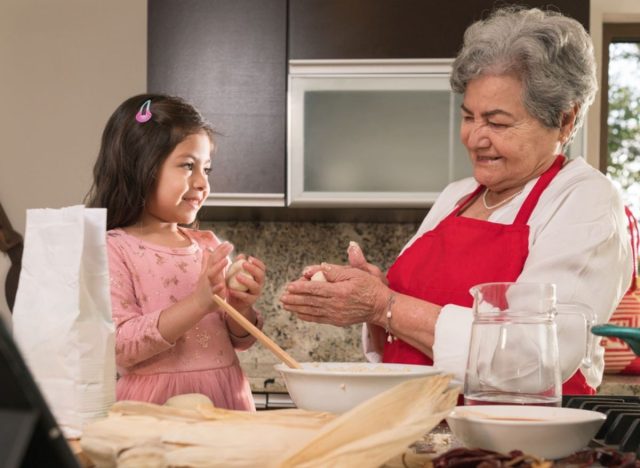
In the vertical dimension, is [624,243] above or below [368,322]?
above

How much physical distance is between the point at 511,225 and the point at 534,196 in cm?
8

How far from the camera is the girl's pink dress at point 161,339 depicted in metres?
1.64

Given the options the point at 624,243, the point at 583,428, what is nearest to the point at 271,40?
the point at 624,243

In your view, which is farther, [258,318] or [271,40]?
[271,40]

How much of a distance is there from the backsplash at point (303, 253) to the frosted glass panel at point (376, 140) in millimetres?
478

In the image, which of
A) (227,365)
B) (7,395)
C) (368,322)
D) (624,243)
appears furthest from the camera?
(227,365)

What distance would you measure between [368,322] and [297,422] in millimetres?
880

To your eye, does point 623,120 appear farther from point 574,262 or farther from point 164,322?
point 164,322

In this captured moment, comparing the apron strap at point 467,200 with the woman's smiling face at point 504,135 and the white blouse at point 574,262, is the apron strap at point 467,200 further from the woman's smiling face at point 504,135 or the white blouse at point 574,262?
the white blouse at point 574,262

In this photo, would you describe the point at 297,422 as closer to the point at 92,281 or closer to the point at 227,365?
the point at 92,281

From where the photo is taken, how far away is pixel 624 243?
1505 mm

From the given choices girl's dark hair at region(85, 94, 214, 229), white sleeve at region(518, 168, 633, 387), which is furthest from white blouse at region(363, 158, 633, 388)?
girl's dark hair at region(85, 94, 214, 229)

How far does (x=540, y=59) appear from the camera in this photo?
1.64 meters

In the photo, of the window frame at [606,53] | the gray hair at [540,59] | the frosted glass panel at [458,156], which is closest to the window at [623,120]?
the window frame at [606,53]
